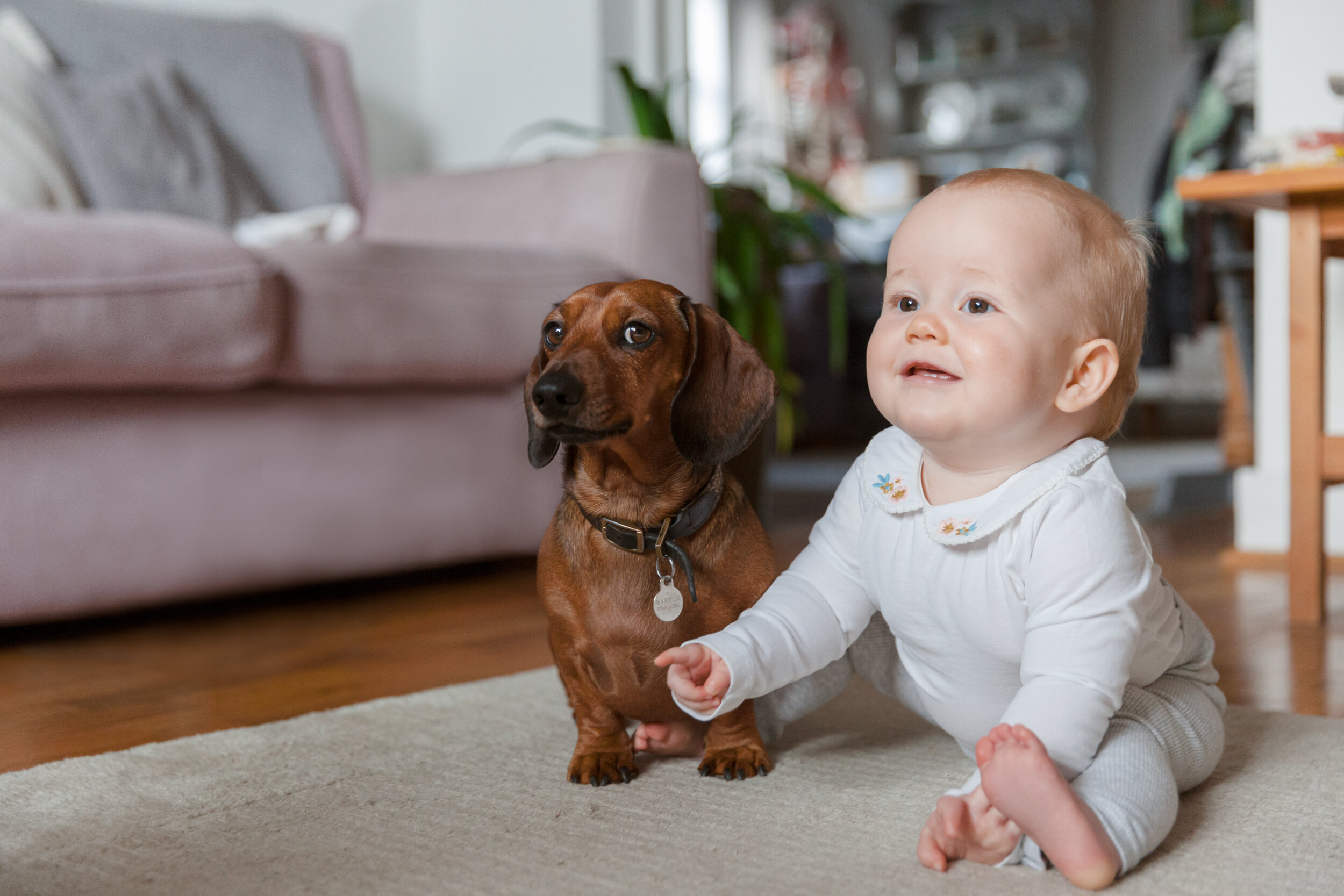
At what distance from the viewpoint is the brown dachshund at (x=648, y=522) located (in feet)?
3.05

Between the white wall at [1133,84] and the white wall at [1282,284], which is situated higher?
the white wall at [1133,84]

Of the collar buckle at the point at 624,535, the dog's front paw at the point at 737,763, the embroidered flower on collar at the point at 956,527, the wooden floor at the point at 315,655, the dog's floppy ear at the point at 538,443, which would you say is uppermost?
the dog's floppy ear at the point at 538,443

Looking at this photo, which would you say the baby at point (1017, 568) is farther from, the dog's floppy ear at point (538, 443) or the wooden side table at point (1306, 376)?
the wooden side table at point (1306, 376)

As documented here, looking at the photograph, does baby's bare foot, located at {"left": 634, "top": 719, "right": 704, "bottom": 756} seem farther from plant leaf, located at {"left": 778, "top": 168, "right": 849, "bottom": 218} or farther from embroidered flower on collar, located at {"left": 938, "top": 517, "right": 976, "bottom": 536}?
plant leaf, located at {"left": 778, "top": 168, "right": 849, "bottom": 218}

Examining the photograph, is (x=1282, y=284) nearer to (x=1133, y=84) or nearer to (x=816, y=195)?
(x=816, y=195)

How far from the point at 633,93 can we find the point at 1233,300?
1.31 m

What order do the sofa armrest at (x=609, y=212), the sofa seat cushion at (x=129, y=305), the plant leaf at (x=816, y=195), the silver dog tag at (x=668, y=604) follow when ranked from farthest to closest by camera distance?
the plant leaf at (x=816, y=195), the sofa armrest at (x=609, y=212), the sofa seat cushion at (x=129, y=305), the silver dog tag at (x=668, y=604)

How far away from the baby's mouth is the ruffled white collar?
0.28ft

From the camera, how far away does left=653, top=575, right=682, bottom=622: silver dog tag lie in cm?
92

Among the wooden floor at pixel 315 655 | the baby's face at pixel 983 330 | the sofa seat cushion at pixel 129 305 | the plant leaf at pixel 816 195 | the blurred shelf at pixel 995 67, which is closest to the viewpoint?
the baby's face at pixel 983 330

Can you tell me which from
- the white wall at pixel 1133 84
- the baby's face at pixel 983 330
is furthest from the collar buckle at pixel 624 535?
the white wall at pixel 1133 84

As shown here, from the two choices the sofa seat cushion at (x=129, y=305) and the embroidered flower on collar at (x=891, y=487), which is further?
the sofa seat cushion at (x=129, y=305)

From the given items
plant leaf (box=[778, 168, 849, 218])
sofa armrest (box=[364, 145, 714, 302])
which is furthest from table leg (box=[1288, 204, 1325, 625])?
plant leaf (box=[778, 168, 849, 218])

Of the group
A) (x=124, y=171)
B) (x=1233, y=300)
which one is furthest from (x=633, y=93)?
(x=1233, y=300)
